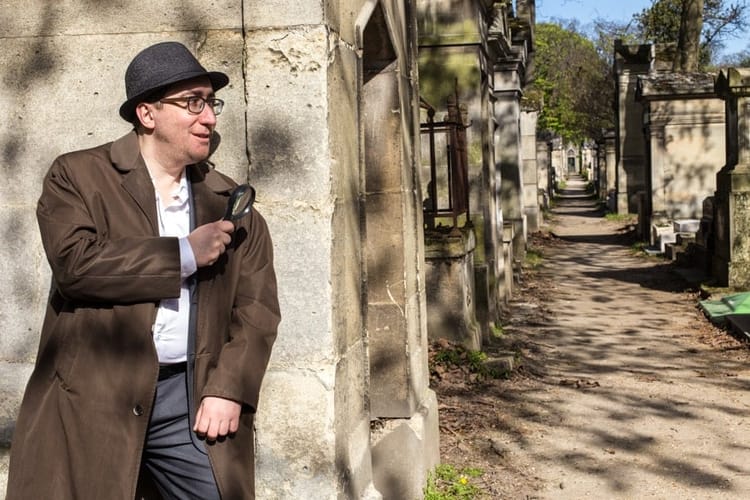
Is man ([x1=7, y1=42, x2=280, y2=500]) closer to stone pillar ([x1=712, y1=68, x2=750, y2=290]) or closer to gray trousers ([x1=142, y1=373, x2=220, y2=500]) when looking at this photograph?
gray trousers ([x1=142, y1=373, x2=220, y2=500])

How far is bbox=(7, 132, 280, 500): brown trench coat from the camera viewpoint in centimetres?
295

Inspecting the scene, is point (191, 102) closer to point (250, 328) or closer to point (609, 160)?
point (250, 328)

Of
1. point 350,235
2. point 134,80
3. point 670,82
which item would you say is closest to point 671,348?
point 350,235

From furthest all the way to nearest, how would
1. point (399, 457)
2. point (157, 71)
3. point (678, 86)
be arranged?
point (678, 86) < point (399, 457) < point (157, 71)

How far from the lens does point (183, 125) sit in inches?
123

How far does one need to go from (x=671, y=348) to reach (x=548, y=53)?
55.8 metres

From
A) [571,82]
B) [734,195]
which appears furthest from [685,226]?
[571,82]

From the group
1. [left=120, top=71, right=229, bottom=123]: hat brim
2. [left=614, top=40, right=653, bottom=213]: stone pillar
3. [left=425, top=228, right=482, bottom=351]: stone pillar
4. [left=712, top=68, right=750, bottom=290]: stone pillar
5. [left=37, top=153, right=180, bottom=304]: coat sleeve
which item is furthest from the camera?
[left=614, top=40, right=653, bottom=213]: stone pillar

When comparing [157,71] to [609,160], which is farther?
[609,160]

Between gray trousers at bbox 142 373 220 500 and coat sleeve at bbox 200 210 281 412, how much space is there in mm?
100

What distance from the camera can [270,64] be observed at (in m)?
3.81

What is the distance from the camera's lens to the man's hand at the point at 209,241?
300 cm

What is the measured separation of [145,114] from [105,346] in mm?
715

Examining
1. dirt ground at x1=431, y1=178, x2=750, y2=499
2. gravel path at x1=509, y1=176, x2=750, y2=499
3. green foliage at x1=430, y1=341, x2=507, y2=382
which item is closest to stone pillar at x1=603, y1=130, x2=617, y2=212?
gravel path at x1=509, y1=176, x2=750, y2=499
